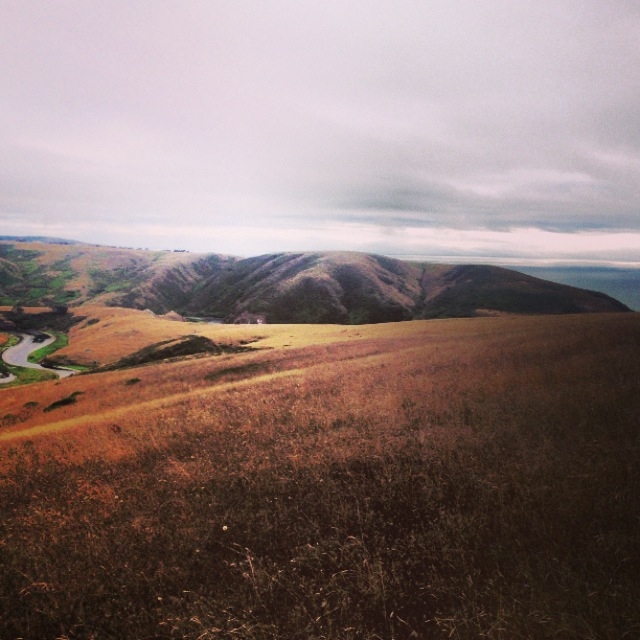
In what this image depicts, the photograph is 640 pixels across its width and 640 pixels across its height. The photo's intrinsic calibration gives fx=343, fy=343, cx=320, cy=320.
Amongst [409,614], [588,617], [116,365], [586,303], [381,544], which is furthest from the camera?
[586,303]

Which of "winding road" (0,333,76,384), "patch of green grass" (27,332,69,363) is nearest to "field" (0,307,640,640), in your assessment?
"winding road" (0,333,76,384)

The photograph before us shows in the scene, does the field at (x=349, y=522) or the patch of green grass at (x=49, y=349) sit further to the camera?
the patch of green grass at (x=49, y=349)

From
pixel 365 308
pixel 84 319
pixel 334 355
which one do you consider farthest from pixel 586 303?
pixel 84 319

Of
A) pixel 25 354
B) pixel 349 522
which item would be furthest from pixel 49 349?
pixel 349 522

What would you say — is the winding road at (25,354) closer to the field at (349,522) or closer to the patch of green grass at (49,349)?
the patch of green grass at (49,349)

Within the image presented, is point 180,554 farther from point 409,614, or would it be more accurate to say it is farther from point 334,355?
point 334,355

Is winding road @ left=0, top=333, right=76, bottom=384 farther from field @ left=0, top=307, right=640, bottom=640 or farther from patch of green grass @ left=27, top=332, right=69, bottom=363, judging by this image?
field @ left=0, top=307, right=640, bottom=640

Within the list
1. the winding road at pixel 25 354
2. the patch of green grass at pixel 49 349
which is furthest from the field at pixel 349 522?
the patch of green grass at pixel 49 349
